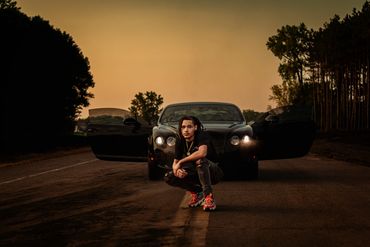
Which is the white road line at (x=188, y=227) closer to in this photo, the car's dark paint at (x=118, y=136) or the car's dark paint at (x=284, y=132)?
the car's dark paint at (x=118, y=136)

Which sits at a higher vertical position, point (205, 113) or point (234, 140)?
point (205, 113)

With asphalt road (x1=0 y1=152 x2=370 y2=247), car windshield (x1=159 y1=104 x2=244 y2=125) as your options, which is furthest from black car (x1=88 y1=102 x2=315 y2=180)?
asphalt road (x1=0 y1=152 x2=370 y2=247)

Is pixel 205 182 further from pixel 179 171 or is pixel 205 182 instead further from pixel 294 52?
pixel 294 52

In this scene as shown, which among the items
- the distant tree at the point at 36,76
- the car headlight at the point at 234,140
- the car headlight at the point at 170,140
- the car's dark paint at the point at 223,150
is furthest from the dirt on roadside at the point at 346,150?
the distant tree at the point at 36,76

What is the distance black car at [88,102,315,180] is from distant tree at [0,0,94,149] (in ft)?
99.2

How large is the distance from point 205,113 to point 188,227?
6.49 metres

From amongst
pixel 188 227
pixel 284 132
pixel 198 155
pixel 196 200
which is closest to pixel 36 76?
pixel 284 132

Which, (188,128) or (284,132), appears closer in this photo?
(188,128)

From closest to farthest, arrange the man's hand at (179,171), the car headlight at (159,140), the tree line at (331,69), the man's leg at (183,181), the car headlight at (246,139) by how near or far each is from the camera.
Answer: the man's hand at (179,171) < the man's leg at (183,181) < the car headlight at (159,140) < the car headlight at (246,139) < the tree line at (331,69)

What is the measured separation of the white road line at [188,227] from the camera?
5883 millimetres

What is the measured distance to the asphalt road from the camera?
19.8ft

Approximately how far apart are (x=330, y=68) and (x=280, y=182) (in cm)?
6389

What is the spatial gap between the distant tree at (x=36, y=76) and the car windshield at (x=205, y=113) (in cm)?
3020

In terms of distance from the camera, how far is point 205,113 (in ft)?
42.7
